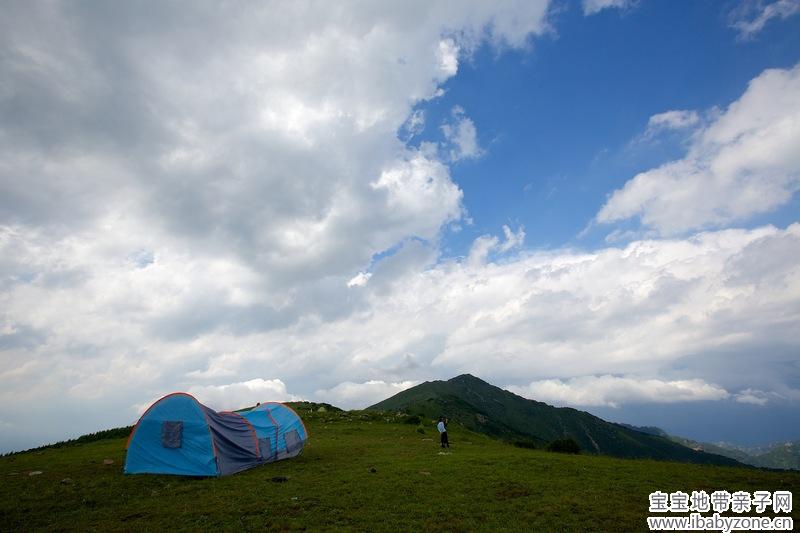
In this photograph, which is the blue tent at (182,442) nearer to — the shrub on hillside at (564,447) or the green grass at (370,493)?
the green grass at (370,493)

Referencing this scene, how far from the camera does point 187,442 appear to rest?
24.8m

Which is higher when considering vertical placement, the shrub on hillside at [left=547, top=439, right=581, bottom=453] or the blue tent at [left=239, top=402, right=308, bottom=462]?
the blue tent at [left=239, top=402, right=308, bottom=462]

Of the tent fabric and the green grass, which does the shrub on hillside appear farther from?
the tent fabric

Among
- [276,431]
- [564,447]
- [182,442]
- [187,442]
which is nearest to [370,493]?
[187,442]

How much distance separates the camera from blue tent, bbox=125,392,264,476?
79.5 feet

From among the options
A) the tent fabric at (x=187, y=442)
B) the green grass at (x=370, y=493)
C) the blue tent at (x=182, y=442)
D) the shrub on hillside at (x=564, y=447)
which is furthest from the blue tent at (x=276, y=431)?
the shrub on hillside at (x=564, y=447)

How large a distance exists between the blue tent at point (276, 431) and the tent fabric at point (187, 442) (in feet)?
3.58

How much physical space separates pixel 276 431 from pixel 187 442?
20.1ft

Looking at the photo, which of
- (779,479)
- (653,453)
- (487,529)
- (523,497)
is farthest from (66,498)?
(653,453)

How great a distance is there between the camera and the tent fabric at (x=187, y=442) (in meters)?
24.3

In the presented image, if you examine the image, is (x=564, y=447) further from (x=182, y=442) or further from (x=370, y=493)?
(x=182, y=442)

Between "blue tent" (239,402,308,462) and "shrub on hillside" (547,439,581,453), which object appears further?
"shrub on hillside" (547,439,581,453)

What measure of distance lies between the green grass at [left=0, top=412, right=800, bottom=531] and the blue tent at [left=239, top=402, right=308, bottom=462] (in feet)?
3.98

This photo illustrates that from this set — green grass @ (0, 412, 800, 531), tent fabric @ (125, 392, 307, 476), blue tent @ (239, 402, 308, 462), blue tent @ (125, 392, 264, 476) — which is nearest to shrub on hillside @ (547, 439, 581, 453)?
green grass @ (0, 412, 800, 531)
